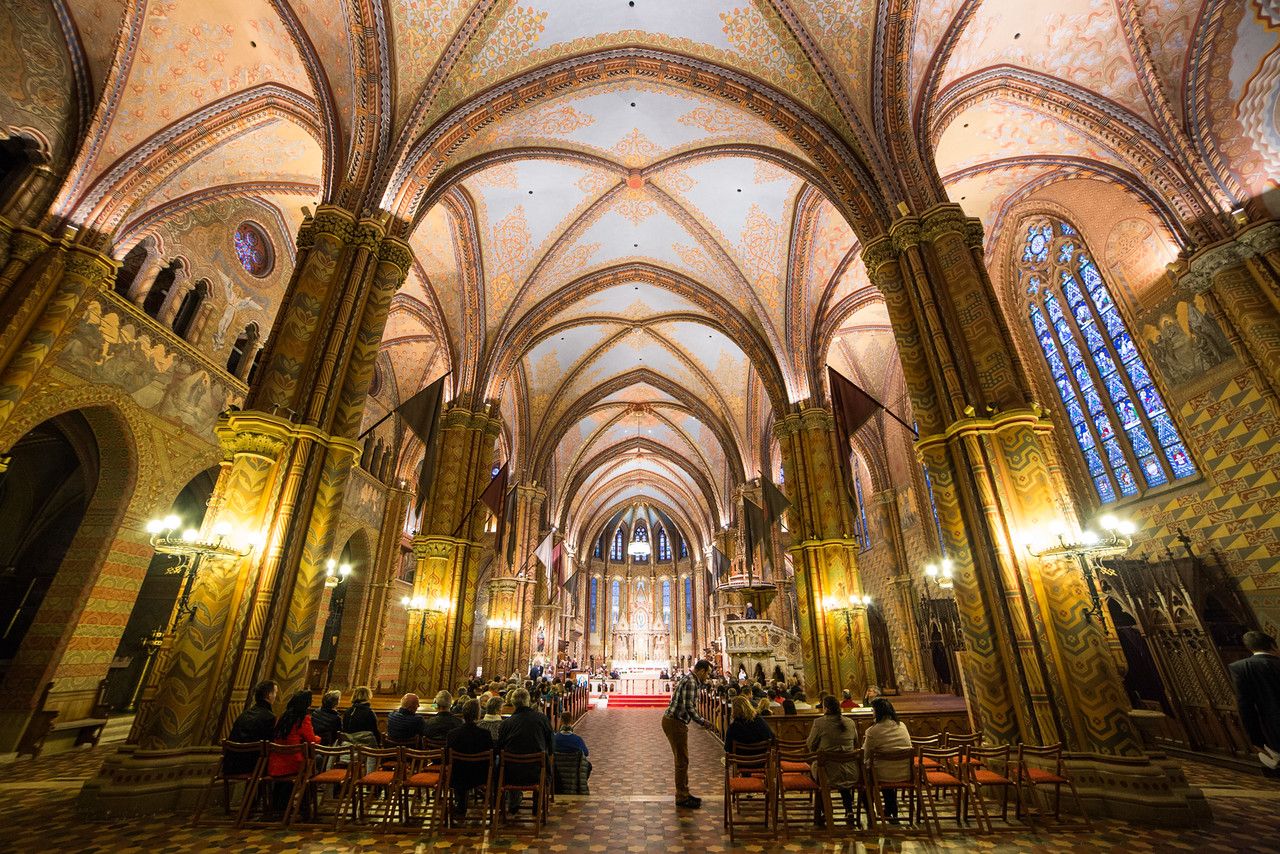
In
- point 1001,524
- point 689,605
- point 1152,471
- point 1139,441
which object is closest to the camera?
point 1001,524

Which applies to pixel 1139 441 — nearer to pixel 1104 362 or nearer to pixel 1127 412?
pixel 1127 412

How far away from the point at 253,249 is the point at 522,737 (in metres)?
12.5

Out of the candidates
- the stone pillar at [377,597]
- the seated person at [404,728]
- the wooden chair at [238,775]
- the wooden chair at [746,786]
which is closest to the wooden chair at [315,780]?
the wooden chair at [238,775]

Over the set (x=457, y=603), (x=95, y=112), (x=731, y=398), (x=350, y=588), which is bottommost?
(x=457, y=603)

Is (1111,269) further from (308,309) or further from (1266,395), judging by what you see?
(308,309)

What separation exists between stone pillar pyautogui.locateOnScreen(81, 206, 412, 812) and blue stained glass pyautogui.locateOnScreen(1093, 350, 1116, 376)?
41.8 feet

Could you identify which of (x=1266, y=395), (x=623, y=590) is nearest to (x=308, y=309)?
(x=1266, y=395)

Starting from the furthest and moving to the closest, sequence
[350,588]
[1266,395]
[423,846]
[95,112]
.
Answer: [350,588], [95,112], [1266,395], [423,846]

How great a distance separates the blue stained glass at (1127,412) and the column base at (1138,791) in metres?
7.84

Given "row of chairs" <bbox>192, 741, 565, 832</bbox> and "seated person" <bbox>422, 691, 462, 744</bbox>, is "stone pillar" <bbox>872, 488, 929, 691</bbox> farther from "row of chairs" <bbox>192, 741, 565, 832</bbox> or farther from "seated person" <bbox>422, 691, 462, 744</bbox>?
"row of chairs" <bbox>192, 741, 565, 832</bbox>

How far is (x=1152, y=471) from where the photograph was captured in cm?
964

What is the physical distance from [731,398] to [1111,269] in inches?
418

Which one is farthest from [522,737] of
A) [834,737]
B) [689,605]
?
[689,605]

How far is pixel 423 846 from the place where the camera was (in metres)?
3.88
